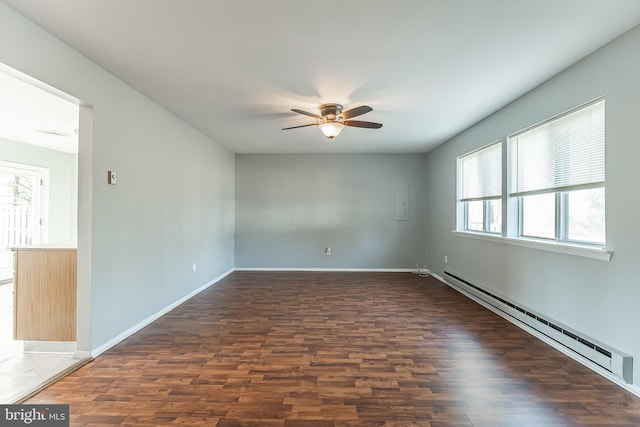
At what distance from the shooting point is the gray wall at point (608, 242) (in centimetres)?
207

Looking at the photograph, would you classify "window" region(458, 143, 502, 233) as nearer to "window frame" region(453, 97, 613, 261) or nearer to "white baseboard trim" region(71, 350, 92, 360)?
"window frame" region(453, 97, 613, 261)

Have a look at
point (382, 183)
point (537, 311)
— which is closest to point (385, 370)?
point (537, 311)

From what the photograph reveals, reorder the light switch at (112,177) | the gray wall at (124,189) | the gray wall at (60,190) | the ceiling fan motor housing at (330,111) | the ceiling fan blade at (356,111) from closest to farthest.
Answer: the gray wall at (124,189) < the light switch at (112,177) < the ceiling fan blade at (356,111) < the ceiling fan motor housing at (330,111) < the gray wall at (60,190)

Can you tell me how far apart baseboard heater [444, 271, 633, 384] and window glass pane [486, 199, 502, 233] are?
2.82 ft

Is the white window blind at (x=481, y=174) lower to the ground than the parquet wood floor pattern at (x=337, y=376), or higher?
higher

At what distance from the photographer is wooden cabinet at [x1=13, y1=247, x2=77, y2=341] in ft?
8.59

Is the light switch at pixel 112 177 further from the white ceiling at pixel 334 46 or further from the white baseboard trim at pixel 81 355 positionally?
the white baseboard trim at pixel 81 355

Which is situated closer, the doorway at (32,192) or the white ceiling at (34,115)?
the doorway at (32,192)

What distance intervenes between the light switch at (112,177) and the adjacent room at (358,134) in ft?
0.10

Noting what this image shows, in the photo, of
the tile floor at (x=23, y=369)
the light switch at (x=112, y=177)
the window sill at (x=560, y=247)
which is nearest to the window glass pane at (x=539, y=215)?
the window sill at (x=560, y=247)

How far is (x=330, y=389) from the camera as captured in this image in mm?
2072

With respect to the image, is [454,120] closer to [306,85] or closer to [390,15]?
[306,85]

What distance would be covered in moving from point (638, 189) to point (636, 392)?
4.46ft

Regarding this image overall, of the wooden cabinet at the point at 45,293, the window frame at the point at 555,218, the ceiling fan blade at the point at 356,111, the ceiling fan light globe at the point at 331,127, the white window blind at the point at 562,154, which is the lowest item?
the wooden cabinet at the point at 45,293
